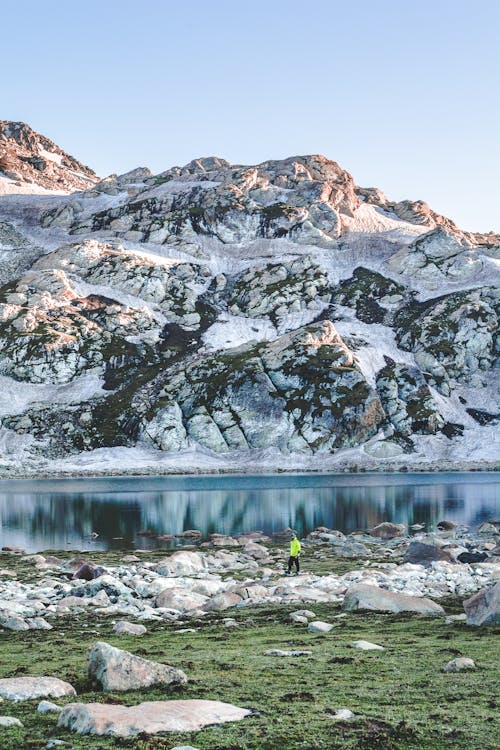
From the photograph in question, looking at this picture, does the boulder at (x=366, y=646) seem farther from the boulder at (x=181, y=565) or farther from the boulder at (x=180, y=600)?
the boulder at (x=181, y=565)

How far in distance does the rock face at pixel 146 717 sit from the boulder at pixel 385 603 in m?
15.6

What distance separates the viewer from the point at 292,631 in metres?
25.4

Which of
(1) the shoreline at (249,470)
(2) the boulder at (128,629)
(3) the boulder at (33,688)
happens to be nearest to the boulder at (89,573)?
(2) the boulder at (128,629)

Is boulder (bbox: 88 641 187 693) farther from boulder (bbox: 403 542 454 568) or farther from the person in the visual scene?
boulder (bbox: 403 542 454 568)

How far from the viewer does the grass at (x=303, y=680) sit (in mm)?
12586

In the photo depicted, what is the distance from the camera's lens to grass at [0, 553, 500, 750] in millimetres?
12586

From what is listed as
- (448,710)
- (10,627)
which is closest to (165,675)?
(448,710)

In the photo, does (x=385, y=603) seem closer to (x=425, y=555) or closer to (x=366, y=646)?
(x=366, y=646)

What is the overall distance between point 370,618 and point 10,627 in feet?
45.0

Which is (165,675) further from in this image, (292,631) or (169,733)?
(292,631)

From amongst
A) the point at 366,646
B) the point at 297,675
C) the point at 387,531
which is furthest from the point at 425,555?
the point at 297,675

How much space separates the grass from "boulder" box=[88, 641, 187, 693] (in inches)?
13.3

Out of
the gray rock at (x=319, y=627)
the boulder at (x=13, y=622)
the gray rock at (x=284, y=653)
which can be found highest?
the gray rock at (x=284, y=653)

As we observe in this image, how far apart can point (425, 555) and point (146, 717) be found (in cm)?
3663
